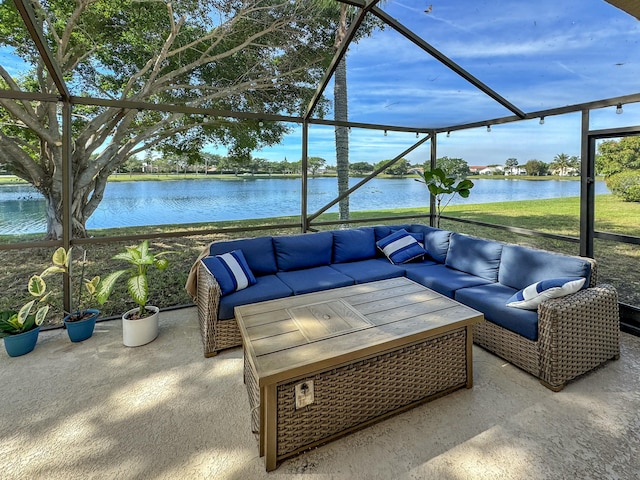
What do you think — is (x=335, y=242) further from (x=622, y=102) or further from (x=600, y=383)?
(x=622, y=102)

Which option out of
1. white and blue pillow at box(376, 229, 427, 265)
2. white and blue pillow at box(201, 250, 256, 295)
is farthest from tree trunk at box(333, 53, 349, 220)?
white and blue pillow at box(201, 250, 256, 295)

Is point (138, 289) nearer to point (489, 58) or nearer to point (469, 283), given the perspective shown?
point (469, 283)

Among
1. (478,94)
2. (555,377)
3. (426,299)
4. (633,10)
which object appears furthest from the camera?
(478,94)

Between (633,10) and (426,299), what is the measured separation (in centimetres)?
200

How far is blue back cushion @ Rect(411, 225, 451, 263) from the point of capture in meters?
4.09

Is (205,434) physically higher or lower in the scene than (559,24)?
lower

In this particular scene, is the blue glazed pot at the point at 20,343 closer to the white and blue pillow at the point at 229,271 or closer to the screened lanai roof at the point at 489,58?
the white and blue pillow at the point at 229,271

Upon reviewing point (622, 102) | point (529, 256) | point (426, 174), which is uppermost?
point (622, 102)

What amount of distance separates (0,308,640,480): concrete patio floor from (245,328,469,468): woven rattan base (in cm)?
8

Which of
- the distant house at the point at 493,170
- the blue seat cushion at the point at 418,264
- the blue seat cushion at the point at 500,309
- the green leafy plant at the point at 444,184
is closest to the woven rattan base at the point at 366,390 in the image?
the blue seat cushion at the point at 500,309

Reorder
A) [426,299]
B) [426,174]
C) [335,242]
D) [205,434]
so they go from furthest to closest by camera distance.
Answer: [426,174] → [335,242] → [426,299] → [205,434]

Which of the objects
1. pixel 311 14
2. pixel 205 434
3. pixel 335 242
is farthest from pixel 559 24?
pixel 205 434

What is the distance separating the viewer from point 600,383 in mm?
2361

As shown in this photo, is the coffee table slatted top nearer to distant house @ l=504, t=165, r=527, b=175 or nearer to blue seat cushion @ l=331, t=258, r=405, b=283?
blue seat cushion @ l=331, t=258, r=405, b=283
